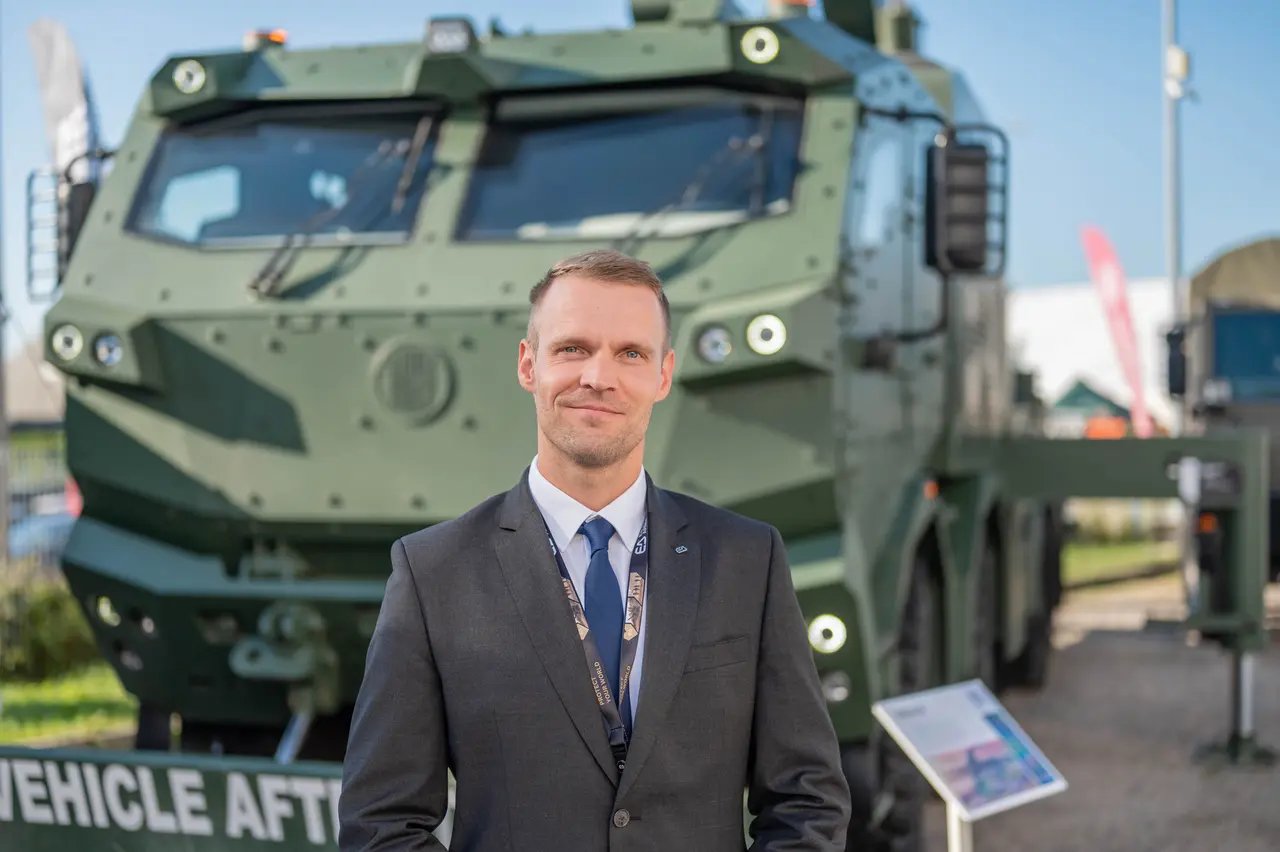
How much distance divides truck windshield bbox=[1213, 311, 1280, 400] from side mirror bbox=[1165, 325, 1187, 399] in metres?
2.60

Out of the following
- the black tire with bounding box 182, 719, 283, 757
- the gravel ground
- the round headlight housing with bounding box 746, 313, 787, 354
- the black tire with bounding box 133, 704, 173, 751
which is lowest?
the gravel ground

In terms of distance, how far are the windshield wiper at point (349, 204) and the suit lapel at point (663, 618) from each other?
3.36 metres

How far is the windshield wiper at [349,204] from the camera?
5.51 metres

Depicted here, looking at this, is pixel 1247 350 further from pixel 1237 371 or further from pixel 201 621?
pixel 201 621

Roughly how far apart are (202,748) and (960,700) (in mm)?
2918

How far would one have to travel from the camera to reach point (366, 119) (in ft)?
19.3

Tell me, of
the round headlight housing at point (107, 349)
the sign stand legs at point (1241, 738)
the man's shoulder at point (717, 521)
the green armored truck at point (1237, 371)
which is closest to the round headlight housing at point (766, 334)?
the round headlight housing at point (107, 349)

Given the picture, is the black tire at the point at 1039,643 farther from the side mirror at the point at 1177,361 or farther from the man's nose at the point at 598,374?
the man's nose at the point at 598,374

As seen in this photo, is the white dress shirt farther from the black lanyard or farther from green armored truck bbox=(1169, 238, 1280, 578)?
green armored truck bbox=(1169, 238, 1280, 578)

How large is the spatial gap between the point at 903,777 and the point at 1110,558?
54.4ft

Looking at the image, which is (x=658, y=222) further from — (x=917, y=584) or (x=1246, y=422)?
(x=1246, y=422)

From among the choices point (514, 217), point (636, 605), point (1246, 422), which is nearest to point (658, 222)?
point (514, 217)

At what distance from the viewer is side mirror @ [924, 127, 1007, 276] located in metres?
5.72

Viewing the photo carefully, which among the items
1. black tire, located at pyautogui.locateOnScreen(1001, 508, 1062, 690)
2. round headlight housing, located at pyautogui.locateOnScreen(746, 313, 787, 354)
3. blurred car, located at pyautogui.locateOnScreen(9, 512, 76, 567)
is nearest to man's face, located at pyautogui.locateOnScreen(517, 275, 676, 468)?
round headlight housing, located at pyautogui.locateOnScreen(746, 313, 787, 354)
